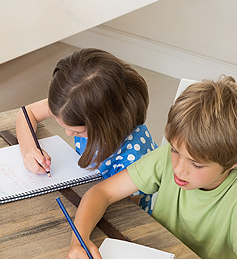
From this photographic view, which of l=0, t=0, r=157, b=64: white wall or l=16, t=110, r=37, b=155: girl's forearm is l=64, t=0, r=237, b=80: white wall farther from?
l=16, t=110, r=37, b=155: girl's forearm

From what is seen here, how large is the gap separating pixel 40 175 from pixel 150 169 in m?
0.31

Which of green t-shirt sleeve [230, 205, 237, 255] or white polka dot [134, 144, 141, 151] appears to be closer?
green t-shirt sleeve [230, 205, 237, 255]

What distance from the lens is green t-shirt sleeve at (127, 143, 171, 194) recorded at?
95cm

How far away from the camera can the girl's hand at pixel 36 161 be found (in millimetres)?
952

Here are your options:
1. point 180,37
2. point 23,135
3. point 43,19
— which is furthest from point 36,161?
point 180,37

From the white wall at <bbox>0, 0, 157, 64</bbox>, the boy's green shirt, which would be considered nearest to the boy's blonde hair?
the boy's green shirt

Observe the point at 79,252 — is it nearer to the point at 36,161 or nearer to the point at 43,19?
the point at 36,161

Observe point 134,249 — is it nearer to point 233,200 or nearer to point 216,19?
point 233,200

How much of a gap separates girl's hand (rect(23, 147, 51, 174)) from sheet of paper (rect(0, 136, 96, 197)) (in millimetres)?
16

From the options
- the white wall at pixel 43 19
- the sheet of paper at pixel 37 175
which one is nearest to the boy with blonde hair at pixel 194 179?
the sheet of paper at pixel 37 175

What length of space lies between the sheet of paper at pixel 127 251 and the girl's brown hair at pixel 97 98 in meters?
0.29

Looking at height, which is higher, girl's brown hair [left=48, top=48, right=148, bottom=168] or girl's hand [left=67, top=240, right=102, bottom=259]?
girl's brown hair [left=48, top=48, right=148, bottom=168]

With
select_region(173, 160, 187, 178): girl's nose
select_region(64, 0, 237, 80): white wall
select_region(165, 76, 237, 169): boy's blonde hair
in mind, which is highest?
select_region(165, 76, 237, 169): boy's blonde hair

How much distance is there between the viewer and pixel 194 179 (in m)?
0.81
